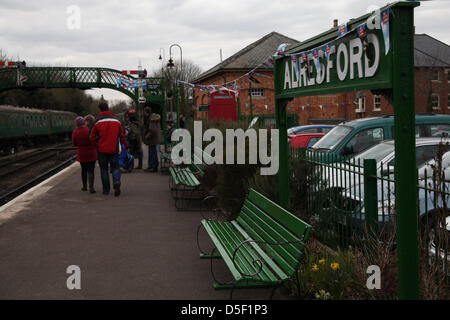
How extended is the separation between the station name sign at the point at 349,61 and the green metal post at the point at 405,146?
0.11 m

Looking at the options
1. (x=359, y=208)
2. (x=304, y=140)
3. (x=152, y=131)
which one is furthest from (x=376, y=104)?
(x=359, y=208)

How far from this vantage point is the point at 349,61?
14.3 feet

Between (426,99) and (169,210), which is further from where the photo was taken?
(426,99)

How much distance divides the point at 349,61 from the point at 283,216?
1559 millimetres

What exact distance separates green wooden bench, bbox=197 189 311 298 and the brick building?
32161 mm

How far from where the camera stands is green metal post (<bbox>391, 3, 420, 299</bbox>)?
3480 mm

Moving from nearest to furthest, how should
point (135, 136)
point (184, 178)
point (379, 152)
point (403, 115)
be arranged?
point (403, 115) < point (379, 152) < point (184, 178) < point (135, 136)

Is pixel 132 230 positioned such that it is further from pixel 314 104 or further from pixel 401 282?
pixel 314 104

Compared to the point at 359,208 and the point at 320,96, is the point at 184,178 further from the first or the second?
the point at 320,96

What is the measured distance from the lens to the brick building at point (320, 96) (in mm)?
42219

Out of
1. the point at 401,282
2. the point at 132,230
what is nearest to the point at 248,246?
the point at 401,282

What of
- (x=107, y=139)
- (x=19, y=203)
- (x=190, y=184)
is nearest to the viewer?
(x=190, y=184)
